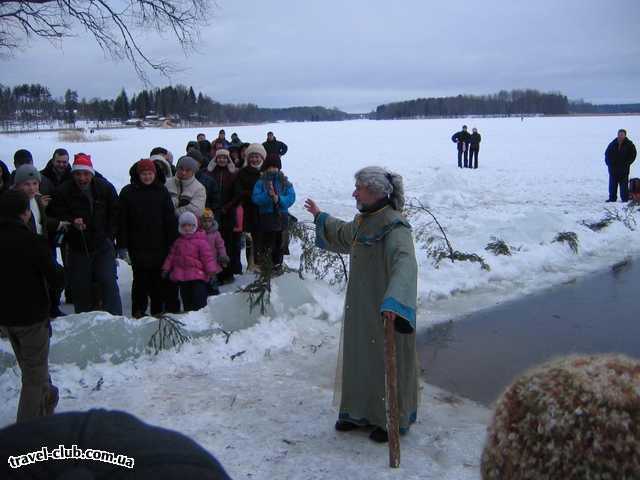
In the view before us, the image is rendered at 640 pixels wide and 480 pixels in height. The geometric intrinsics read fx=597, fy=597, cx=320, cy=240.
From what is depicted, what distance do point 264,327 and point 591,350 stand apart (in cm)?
318

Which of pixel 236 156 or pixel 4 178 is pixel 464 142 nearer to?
pixel 236 156

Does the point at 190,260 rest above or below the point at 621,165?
below

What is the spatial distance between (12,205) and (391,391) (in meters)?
2.65

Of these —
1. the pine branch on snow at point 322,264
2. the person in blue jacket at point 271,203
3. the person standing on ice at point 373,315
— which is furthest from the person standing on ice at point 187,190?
the person standing on ice at point 373,315

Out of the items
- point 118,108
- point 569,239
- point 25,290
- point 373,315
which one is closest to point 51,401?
point 25,290

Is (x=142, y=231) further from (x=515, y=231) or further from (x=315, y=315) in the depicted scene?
(x=515, y=231)

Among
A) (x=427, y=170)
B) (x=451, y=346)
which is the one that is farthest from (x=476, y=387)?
(x=427, y=170)

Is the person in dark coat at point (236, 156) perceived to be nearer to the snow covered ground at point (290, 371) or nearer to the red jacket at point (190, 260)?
the snow covered ground at point (290, 371)

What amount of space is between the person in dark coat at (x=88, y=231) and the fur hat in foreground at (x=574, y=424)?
5164 mm

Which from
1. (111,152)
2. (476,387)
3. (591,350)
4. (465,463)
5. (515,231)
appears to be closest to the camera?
(465,463)

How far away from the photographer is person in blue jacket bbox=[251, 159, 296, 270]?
734 cm

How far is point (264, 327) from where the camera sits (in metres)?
5.93

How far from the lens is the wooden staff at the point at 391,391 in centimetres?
363

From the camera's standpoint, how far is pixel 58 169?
7.34m
